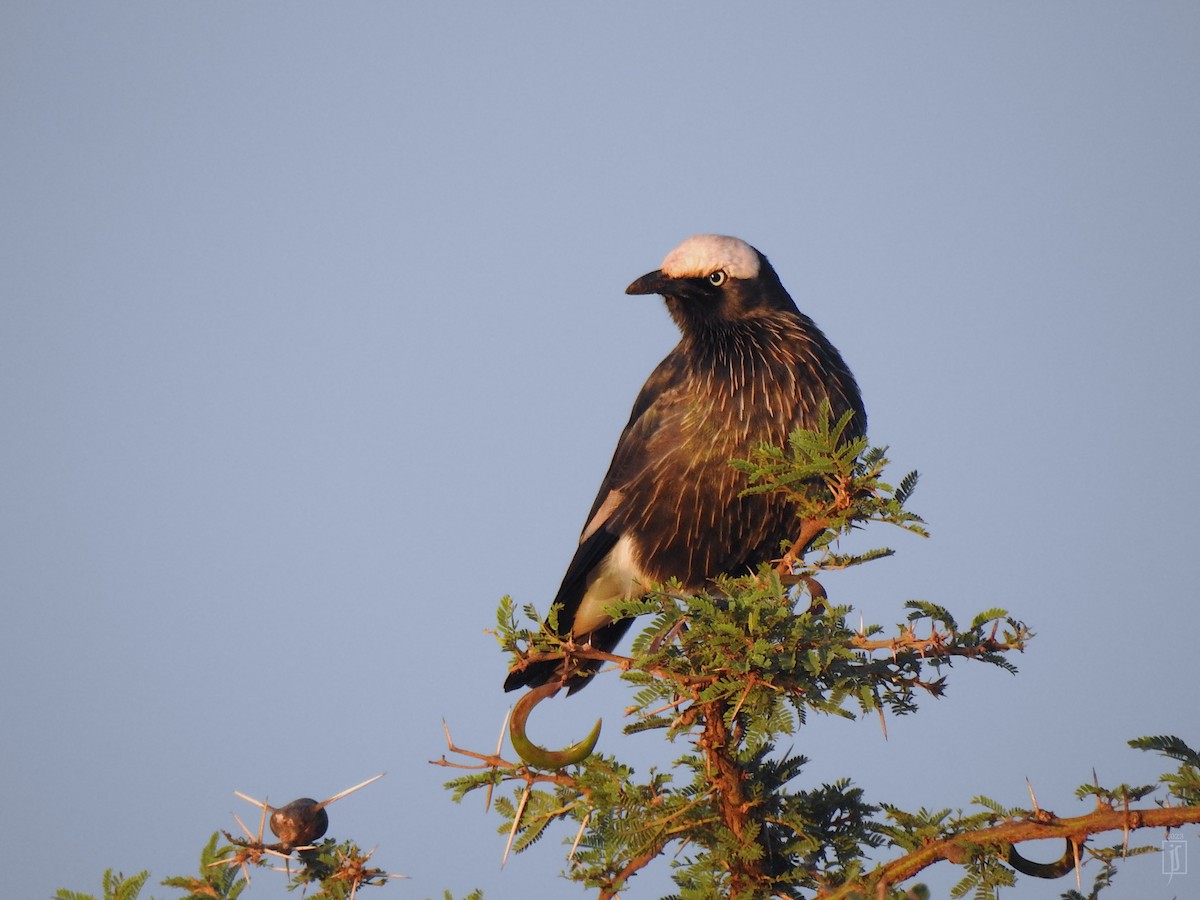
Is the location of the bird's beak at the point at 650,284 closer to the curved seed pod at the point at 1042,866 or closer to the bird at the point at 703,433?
the bird at the point at 703,433

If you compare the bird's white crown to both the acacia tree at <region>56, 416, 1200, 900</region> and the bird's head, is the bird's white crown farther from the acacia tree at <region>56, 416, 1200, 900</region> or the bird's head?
the acacia tree at <region>56, 416, 1200, 900</region>

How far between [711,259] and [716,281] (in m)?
0.12

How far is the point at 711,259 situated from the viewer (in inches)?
246

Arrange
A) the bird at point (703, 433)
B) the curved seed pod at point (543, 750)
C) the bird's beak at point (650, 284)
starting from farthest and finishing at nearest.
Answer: the bird's beak at point (650, 284), the bird at point (703, 433), the curved seed pod at point (543, 750)

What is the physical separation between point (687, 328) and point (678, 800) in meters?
3.34

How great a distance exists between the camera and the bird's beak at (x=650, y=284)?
6125 mm

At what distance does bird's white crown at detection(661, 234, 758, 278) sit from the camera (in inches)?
246

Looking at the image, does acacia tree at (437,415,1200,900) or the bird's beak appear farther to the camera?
the bird's beak

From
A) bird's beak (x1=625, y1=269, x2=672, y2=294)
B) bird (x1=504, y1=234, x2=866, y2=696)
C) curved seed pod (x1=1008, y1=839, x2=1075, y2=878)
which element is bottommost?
curved seed pod (x1=1008, y1=839, x2=1075, y2=878)

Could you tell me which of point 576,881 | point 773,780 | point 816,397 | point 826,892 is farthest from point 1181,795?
point 816,397

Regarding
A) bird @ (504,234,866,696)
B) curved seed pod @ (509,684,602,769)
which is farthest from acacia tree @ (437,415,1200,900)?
bird @ (504,234,866,696)

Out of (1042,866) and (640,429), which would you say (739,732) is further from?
(640,429)

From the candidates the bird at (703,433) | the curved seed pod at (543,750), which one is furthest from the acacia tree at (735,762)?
the bird at (703,433)

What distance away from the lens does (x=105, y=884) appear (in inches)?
112
